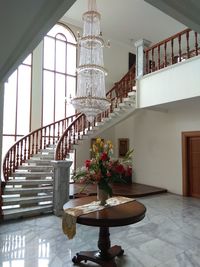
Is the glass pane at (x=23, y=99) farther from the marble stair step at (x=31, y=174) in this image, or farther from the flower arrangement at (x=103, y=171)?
the flower arrangement at (x=103, y=171)

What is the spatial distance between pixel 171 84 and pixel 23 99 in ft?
17.3

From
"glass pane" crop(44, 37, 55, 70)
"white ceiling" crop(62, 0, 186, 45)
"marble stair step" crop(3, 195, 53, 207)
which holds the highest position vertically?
"white ceiling" crop(62, 0, 186, 45)

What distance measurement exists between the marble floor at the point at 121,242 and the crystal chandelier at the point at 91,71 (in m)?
2.66

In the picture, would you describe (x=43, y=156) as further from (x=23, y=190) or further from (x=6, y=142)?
(x=6, y=142)

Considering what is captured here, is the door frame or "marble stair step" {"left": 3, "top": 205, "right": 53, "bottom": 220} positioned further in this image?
the door frame

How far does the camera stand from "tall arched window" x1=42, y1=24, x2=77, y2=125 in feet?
28.4

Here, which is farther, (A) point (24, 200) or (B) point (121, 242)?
(A) point (24, 200)

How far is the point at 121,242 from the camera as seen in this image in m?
3.57

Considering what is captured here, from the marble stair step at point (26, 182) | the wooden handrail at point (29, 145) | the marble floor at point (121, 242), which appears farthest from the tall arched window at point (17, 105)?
the marble floor at point (121, 242)

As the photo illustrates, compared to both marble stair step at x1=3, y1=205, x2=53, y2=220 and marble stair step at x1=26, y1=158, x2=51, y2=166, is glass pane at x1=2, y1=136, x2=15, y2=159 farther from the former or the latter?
marble stair step at x1=3, y1=205, x2=53, y2=220

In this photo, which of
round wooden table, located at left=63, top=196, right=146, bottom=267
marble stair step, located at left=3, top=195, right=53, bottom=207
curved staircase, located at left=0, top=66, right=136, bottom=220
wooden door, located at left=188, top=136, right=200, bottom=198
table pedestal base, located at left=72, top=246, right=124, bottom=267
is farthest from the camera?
wooden door, located at left=188, top=136, right=200, bottom=198

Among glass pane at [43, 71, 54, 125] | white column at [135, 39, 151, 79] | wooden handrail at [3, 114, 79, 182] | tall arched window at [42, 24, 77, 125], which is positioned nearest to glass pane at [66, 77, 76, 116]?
tall arched window at [42, 24, 77, 125]

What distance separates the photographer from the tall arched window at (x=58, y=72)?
28.4 ft

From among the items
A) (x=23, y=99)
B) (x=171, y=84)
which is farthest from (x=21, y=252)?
(x=23, y=99)
